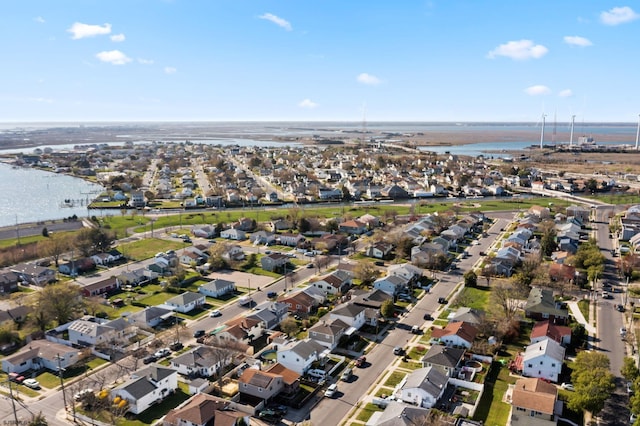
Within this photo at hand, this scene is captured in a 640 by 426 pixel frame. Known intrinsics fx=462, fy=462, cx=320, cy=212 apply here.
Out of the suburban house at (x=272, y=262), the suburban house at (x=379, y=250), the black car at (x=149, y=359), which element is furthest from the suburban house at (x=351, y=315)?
the suburban house at (x=379, y=250)

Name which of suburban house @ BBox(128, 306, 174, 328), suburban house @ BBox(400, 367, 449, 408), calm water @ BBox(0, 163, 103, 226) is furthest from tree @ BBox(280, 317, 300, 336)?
calm water @ BBox(0, 163, 103, 226)

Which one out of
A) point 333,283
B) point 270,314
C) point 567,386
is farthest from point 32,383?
point 567,386

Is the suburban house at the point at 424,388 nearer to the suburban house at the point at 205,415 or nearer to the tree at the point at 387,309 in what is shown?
the suburban house at the point at 205,415

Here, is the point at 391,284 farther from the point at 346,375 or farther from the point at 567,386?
the point at 567,386

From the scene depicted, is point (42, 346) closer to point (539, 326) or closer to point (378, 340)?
point (378, 340)

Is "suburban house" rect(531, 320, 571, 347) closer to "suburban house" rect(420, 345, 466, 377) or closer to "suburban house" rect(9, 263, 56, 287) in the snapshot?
"suburban house" rect(420, 345, 466, 377)
